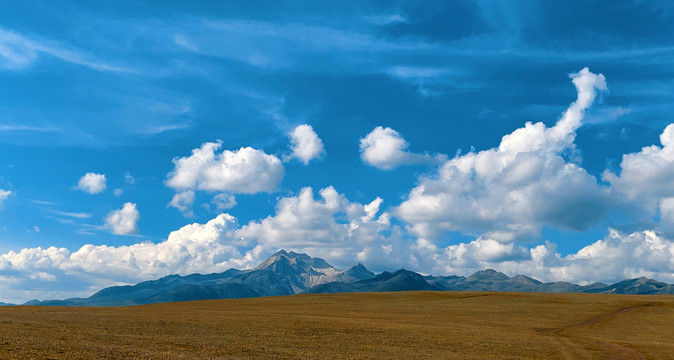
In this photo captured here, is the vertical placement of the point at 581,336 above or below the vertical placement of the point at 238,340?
below

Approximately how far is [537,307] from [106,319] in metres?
97.4

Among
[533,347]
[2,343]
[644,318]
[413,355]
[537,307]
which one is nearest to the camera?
[2,343]

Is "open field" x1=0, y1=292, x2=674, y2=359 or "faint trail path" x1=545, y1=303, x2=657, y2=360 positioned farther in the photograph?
"faint trail path" x1=545, y1=303, x2=657, y2=360

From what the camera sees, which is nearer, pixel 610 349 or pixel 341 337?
pixel 610 349

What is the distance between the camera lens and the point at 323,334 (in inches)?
2618

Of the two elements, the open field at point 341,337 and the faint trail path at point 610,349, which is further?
the faint trail path at point 610,349

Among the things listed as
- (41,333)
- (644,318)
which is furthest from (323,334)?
(644,318)

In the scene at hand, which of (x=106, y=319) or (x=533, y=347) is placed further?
(x=106, y=319)

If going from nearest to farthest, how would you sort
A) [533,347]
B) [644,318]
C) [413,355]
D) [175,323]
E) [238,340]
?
[413,355] < [238,340] < [533,347] < [175,323] < [644,318]

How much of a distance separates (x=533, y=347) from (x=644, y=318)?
58.8 m

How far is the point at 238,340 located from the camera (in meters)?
55.5

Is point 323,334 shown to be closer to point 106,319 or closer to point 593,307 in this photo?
point 106,319

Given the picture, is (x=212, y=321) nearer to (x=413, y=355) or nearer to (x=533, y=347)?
(x=413, y=355)

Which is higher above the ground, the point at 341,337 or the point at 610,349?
the point at 341,337
